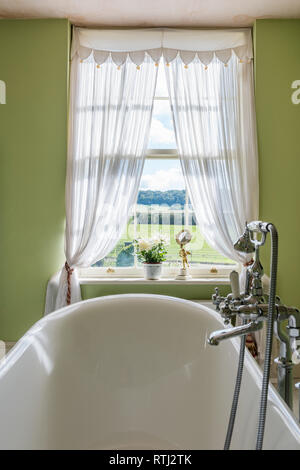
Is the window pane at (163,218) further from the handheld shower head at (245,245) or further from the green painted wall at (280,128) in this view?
the handheld shower head at (245,245)

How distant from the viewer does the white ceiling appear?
2605 mm

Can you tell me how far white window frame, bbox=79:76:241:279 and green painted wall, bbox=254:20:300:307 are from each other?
38cm

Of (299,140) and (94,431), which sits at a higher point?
(299,140)

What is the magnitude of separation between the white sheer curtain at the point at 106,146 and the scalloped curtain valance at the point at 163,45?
0.21ft

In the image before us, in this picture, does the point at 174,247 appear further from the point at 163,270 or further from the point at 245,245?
the point at 245,245

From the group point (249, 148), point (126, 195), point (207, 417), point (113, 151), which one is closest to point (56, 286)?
point (126, 195)

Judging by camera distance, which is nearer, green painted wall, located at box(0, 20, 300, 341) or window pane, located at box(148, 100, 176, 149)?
green painted wall, located at box(0, 20, 300, 341)

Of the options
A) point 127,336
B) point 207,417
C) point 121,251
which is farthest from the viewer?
point 121,251

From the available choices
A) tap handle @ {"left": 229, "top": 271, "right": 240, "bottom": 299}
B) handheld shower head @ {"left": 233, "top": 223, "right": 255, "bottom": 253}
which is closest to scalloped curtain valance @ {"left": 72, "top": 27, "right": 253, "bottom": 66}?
handheld shower head @ {"left": 233, "top": 223, "right": 255, "bottom": 253}

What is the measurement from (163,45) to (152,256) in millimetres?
1644

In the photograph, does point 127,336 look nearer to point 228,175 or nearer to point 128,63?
point 228,175

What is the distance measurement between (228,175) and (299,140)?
23.8 inches

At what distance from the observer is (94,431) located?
1729 mm

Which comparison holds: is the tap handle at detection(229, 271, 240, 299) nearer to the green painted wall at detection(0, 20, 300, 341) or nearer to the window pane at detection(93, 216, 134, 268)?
the green painted wall at detection(0, 20, 300, 341)
